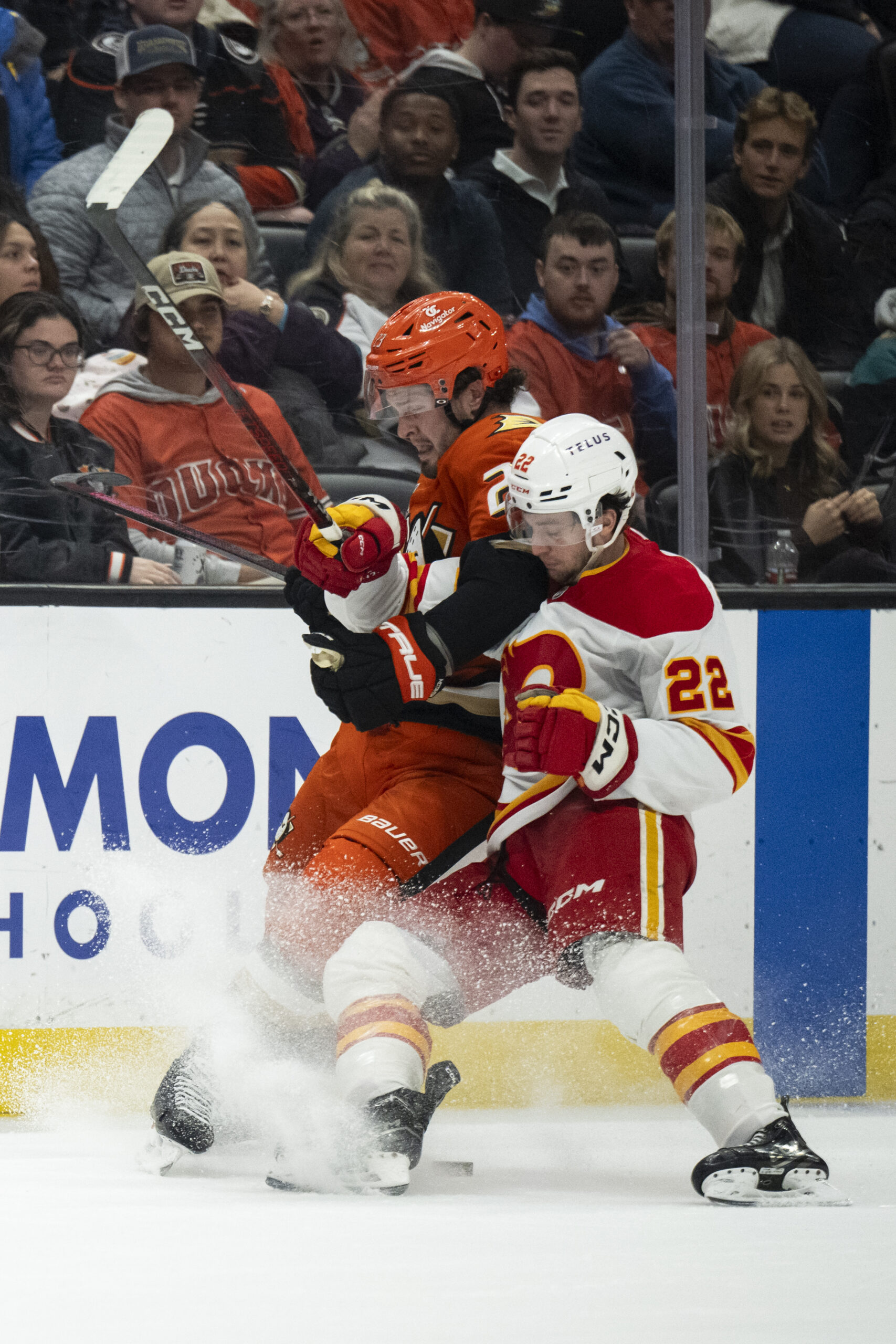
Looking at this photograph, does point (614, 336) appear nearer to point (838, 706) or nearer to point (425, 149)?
point (425, 149)

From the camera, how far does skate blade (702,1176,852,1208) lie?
6.18 feet

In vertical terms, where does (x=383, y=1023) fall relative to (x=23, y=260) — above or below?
below

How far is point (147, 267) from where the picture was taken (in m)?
2.26

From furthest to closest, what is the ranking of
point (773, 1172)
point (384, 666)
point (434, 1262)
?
point (384, 666), point (773, 1172), point (434, 1262)

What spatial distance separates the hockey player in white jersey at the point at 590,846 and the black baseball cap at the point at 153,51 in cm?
180

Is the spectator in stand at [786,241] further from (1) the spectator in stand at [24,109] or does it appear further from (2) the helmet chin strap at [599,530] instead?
(1) the spectator in stand at [24,109]

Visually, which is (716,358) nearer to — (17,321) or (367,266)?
(367,266)

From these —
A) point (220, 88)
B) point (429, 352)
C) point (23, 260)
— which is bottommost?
point (429, 352)

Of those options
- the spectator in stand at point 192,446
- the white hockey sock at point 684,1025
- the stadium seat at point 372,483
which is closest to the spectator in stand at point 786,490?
the stadium seat at point 372,483

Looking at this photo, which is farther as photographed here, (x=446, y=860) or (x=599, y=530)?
(x=446, y=860)

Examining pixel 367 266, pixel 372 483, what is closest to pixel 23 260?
pixel 367 266

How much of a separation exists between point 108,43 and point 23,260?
63 cm

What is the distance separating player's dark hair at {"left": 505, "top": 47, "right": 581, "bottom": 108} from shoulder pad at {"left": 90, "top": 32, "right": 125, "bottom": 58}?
952mm

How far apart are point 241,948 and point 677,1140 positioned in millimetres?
924
